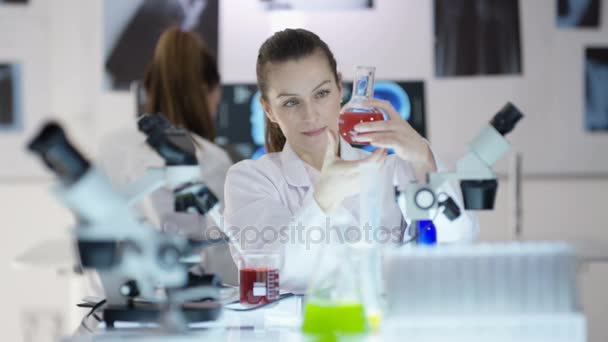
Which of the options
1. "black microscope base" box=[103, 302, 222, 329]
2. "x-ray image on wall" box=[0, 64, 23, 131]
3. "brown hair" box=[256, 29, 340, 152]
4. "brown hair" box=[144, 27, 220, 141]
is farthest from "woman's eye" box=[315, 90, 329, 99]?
"x-ray image on wall" box=[0, 64, 23, 131]

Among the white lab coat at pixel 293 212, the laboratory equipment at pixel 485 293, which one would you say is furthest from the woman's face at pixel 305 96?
the laboratory equipment at pixel 485 293

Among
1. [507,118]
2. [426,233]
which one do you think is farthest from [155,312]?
[507,118]

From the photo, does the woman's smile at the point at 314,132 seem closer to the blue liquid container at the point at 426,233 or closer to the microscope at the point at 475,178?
the blue liquid container at the point at 426,233

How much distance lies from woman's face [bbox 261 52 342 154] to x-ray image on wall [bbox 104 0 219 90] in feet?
5.36

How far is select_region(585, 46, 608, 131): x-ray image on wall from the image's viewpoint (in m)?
3.43

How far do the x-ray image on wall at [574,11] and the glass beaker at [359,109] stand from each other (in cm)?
203

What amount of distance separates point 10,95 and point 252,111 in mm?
1289

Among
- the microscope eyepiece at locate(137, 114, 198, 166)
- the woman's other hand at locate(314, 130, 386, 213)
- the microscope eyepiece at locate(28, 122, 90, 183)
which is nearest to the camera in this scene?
the microscope eyepiece at locate(28, 122, 90, 183)

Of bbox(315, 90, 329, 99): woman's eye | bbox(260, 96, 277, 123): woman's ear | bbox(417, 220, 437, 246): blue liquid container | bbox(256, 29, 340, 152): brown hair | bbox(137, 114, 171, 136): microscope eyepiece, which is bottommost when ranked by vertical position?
Answer: bbox(417, 220, 437, 246): blue liquid container

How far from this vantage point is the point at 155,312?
4.52 ft

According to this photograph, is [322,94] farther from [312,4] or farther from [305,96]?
[312,4]

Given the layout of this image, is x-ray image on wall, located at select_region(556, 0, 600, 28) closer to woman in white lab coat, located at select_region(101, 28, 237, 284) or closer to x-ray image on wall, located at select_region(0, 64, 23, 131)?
woman in white lab coat, located at select_region(101, 28, 237, 284)

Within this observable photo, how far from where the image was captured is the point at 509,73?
344cm

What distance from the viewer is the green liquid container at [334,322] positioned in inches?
47.1
